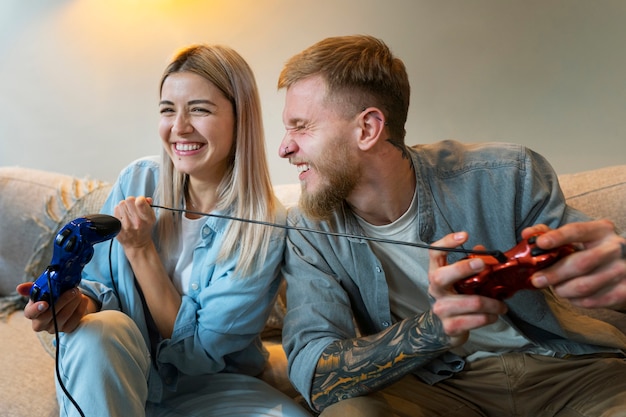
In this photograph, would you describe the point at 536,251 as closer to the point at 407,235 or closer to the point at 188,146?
the point at 407,235

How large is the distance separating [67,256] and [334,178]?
1.66ft

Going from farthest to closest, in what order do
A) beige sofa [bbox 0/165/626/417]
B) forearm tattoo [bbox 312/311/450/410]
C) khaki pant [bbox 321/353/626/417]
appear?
beige sofa [bbox 0/165/626/417] < khaki pant [bbox 321/353/626/417] < forearm tattoo [bbox 312/311/450/410]

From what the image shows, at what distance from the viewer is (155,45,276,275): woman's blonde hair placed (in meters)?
1.29

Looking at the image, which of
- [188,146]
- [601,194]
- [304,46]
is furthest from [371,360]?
[304,46]

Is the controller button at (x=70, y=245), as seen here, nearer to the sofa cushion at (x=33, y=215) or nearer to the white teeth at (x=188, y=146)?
the white teeth at (x=188, y=146)

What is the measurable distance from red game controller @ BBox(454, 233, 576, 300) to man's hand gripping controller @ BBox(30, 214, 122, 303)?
0.63m

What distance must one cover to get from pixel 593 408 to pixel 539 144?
0.83 meters

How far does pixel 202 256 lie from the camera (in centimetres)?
131

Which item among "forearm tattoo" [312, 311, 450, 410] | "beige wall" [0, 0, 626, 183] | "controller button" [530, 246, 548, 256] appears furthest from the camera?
"beige wall" [0, 0, 626, 183]

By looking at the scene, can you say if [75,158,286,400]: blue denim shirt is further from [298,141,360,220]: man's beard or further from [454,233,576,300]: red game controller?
[454,233,576,300]: red game controller

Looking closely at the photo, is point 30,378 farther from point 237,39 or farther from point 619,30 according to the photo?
point 619,30

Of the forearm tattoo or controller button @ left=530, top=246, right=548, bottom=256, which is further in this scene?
the forearm tattoo

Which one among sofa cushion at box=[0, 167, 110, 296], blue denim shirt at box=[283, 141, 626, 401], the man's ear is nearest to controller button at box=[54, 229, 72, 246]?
blue denim shirt at box=[283, 141, 626, 401]

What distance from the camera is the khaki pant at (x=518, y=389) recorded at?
1.13 m
